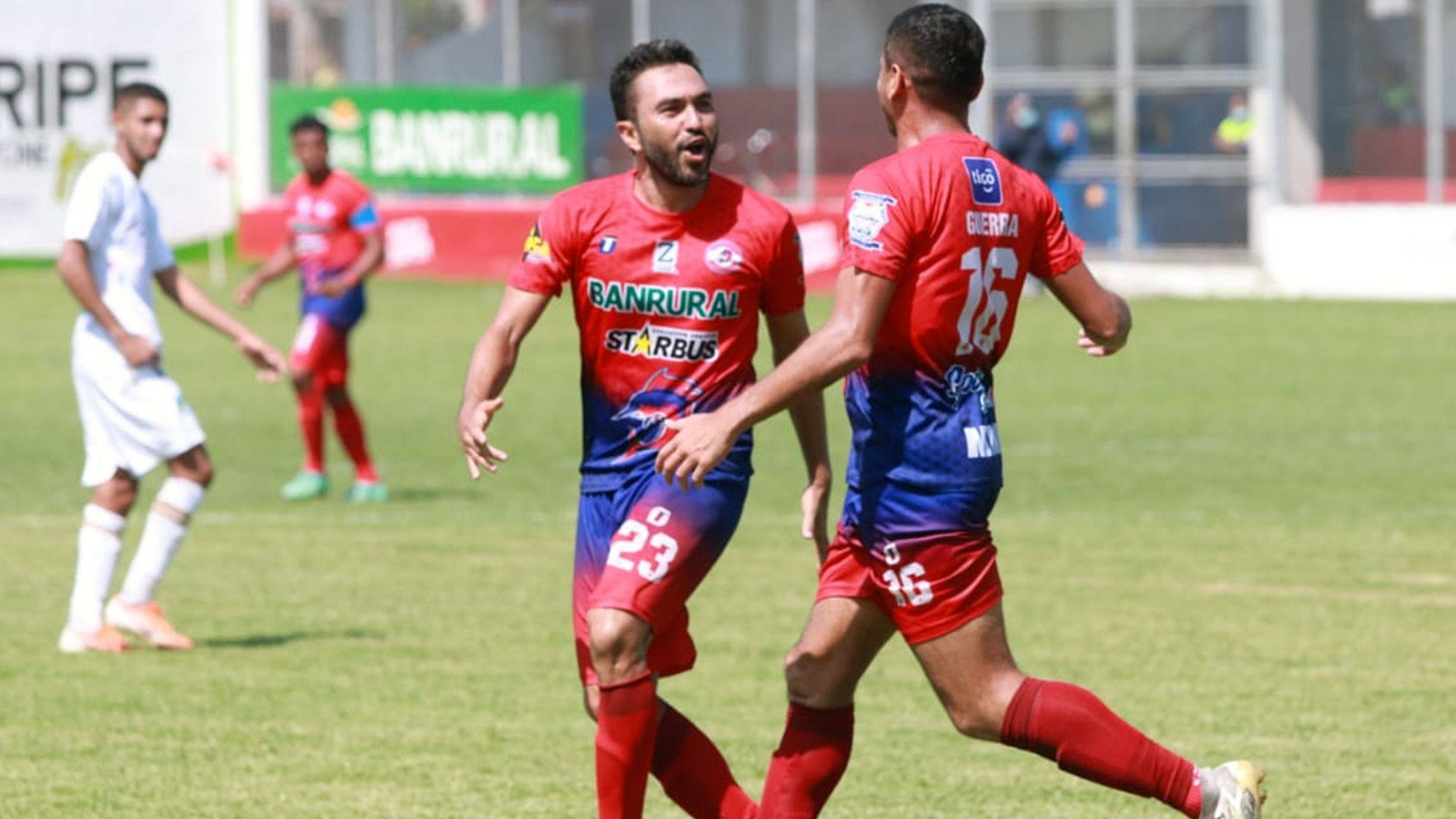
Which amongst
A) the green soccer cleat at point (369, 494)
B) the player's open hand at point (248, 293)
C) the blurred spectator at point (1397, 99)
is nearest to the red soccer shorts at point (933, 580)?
the player's open hand at point (248, 293)

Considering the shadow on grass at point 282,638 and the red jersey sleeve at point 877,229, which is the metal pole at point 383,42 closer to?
the shadow on grass at point 282,638

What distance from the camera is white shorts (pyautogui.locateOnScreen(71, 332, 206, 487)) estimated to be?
10148mm

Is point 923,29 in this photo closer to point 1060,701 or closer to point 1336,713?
point 1060,701

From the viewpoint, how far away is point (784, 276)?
265 inches

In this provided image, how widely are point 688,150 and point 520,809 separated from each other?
6.87 feet

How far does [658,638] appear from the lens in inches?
261

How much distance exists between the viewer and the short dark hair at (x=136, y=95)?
10.3 m

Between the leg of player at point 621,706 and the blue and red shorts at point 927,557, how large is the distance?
64 cm

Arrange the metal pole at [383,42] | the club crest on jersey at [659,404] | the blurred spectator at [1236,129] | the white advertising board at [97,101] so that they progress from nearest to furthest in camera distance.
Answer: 1. the club crest on jersey at [659,404]
2. the blurred spectator at [1236,129]
3. the white advertising board at [97,101]
4. the metal pole at [383,42]

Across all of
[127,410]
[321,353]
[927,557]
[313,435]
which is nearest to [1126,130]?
[321,353]

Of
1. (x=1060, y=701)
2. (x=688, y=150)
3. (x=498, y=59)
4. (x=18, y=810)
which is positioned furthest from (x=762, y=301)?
(x=498, y=59)

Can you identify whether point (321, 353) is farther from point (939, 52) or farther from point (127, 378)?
point (939, 52)

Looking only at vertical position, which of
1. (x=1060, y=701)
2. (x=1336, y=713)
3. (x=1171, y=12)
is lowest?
(x=1336, y=713)

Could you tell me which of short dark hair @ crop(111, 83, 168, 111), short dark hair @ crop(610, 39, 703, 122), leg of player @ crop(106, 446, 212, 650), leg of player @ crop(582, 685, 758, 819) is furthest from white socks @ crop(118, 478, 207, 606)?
short dark hair @ crop(610, 39, 703, 122)
